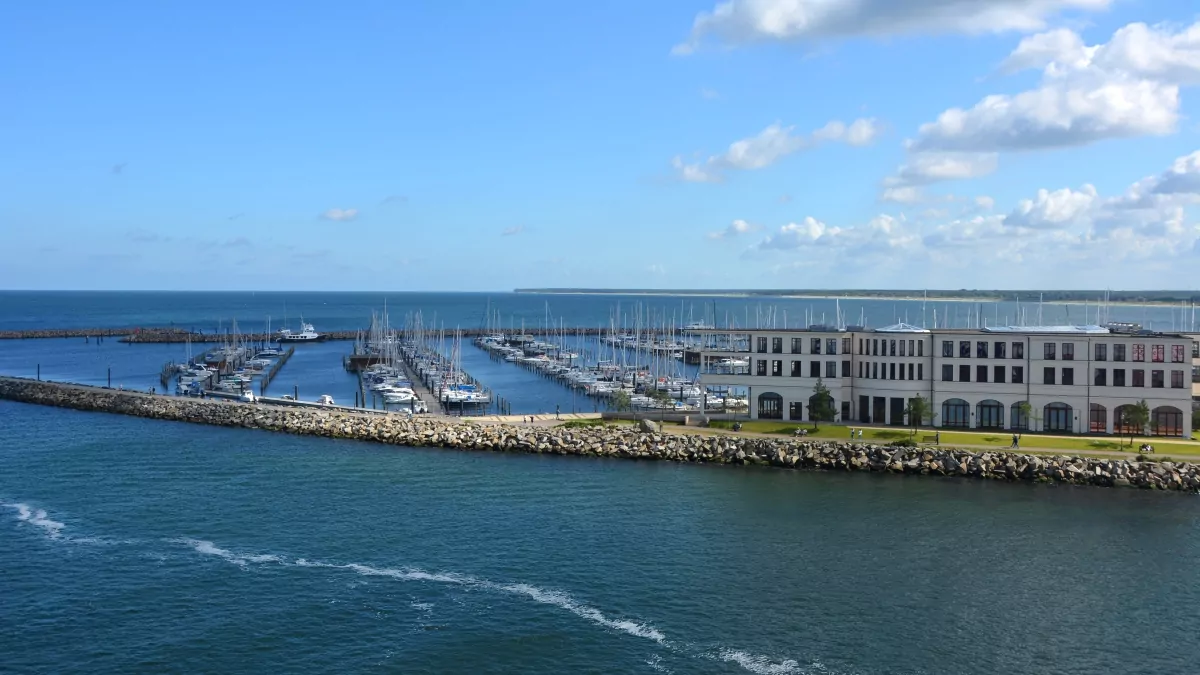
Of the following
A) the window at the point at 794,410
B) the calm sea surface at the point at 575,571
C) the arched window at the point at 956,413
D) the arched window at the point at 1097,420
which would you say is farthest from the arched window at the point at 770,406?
the arched window at the point at 1097,420

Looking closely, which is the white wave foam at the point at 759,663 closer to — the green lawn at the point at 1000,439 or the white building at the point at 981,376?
the green lawn at the point at 1000,439

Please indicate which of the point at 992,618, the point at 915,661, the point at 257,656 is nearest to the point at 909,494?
the point at 992,618

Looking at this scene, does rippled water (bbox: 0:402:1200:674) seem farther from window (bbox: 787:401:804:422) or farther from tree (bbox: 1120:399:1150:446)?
window (bbox: 787:401:804:422)

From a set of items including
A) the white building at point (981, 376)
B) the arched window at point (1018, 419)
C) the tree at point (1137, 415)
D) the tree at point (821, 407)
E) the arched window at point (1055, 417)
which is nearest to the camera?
the tree at point (1137, 415)

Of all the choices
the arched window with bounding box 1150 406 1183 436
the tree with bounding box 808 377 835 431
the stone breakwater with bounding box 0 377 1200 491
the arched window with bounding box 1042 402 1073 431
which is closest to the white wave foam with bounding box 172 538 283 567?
the stone breakwater with bounding box 0 377 1200 491

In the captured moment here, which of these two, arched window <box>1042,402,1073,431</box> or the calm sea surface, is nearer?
the calm sea surface
